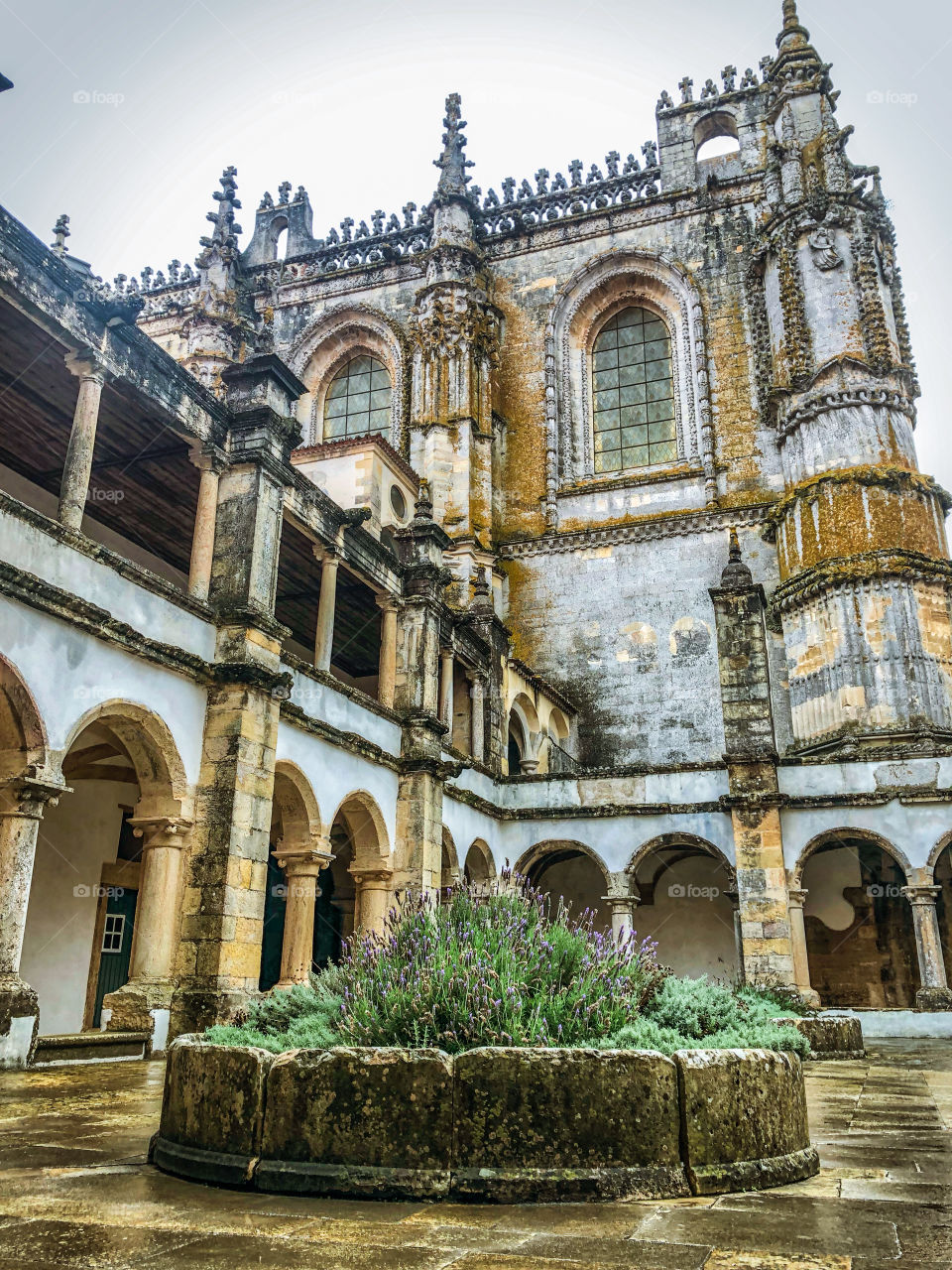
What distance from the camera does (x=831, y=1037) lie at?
1062 cm

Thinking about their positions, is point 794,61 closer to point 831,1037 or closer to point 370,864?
point 370,864

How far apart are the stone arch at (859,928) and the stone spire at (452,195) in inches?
682

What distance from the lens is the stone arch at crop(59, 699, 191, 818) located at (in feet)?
33.7

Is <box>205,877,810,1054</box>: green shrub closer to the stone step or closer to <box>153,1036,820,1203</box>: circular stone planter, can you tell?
<box>153,1036,820,1203</box>: circular stone planter

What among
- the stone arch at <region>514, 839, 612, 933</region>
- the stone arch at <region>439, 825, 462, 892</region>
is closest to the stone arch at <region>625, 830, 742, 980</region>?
the stone arch at <region>514, 839, 612, 933</region>

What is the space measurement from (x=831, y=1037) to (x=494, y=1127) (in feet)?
26.4

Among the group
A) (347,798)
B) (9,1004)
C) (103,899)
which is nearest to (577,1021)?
(9,1004)

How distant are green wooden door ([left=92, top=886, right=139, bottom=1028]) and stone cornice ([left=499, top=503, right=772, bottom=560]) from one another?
13.2m

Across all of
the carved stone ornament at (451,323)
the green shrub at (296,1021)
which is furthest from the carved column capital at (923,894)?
the carved stone ornament at (451,323)

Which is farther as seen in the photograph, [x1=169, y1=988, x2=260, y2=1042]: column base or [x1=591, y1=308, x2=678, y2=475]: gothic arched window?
[x1=591, y1=308, x2=678, y2=475]: gothic arched window

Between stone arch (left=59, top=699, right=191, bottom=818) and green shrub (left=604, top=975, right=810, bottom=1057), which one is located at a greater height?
stone arch (left=59, top=699, right=191, bottom=818)

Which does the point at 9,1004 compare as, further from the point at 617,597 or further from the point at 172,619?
the point at 617,597

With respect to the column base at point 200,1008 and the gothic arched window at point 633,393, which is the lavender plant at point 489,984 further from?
the gothic arched window at point 633,393

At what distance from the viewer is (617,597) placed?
938 inches
